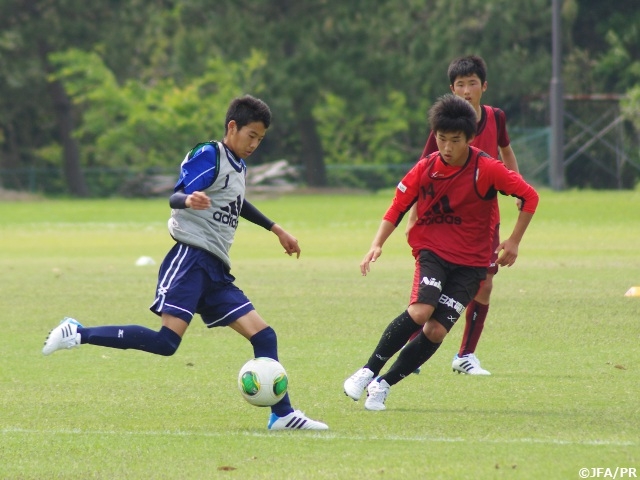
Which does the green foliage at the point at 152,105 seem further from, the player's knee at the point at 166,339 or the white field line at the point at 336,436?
the white field line at the point at 336,436

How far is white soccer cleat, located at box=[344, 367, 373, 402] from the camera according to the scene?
23.1 ft

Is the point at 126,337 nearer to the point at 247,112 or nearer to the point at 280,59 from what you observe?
the point at 247,112

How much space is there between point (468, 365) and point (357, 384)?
1.45 metres

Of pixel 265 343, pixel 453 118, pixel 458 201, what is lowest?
pixel 265 343

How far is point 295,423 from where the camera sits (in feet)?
21.0

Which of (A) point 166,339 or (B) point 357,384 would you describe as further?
(B) point 357,384

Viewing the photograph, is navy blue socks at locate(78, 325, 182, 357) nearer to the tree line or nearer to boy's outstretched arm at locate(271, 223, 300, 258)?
boy's outstretched arm at locate(271, 223, 300, 258)

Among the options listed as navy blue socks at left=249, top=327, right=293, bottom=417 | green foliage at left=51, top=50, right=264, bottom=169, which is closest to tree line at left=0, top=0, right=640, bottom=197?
green foliage at left=51, top=50, right=264, bottom=169

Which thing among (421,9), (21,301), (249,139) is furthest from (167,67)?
(249,139)

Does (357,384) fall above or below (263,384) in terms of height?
below

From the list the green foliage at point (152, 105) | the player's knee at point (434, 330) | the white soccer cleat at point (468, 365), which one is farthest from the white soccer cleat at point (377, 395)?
the green foliage at point (152, 105)

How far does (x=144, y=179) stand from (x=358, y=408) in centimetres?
3835

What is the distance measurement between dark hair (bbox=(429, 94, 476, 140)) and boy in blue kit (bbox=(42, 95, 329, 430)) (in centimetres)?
96

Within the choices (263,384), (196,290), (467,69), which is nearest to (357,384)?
(263,384)
